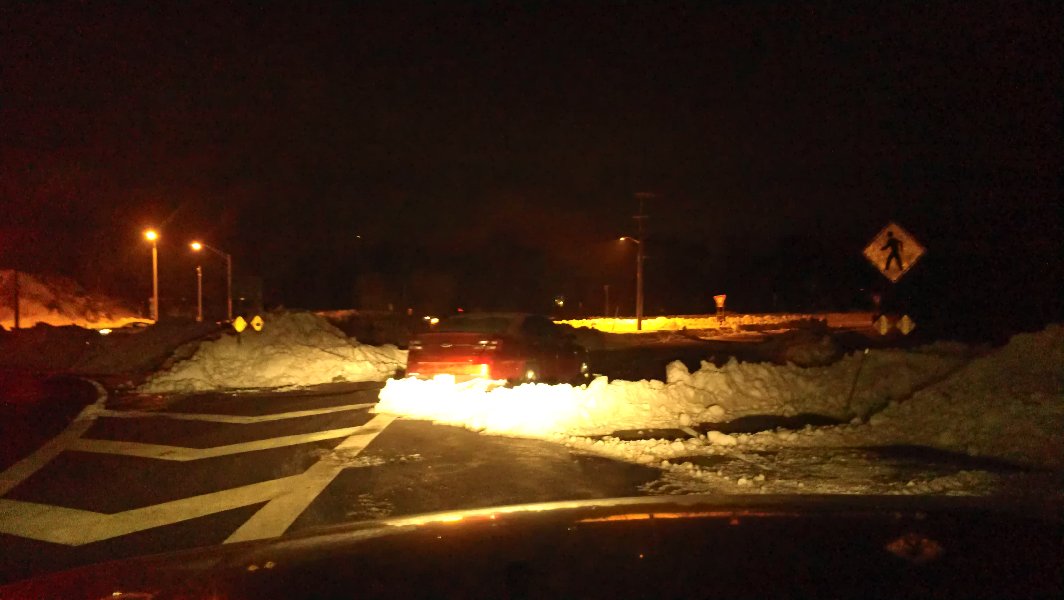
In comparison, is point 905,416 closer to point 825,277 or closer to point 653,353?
point 653,353

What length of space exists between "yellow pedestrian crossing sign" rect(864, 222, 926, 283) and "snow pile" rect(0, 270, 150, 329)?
7849cm

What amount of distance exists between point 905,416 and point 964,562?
9778 millimetres

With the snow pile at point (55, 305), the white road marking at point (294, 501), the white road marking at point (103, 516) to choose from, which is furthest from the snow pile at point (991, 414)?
the snow pile at point (55, 305)

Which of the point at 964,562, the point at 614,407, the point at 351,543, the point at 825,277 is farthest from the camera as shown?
the point at 825,277

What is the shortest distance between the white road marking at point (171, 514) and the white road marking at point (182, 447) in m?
2.30

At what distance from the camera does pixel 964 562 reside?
9.68 ft

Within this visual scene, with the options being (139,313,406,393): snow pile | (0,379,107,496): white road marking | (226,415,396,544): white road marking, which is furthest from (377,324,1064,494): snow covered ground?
(139,313,406,393): snow pile

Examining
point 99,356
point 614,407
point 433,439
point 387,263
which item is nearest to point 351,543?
point 433,439

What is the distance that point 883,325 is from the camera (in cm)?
1583

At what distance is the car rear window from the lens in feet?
55.4

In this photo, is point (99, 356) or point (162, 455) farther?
point (99, 356)

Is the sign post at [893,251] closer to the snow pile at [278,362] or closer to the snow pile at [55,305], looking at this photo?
the snow pile at [278,362]

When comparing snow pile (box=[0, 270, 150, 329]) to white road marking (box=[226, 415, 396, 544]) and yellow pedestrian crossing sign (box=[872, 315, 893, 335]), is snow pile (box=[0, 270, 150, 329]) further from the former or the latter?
white road marking (box=[226, 415, 396, 544])

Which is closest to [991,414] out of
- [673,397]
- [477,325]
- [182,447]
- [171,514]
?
[673,397]
